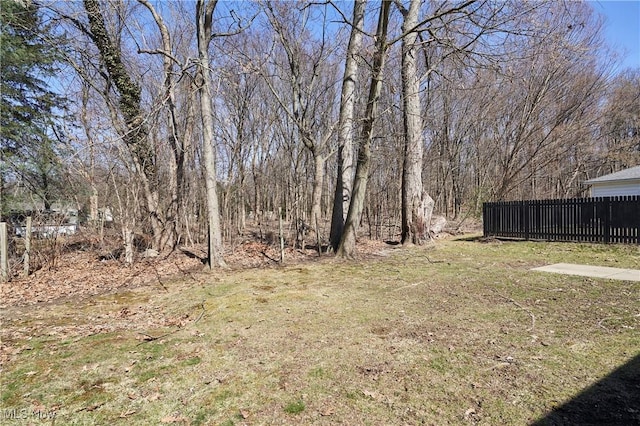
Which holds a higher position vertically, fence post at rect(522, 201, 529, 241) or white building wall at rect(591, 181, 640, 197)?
white building wall at rect(591, 181, 640, 197)

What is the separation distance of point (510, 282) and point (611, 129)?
79.0 ft

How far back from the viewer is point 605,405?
7.63 ft

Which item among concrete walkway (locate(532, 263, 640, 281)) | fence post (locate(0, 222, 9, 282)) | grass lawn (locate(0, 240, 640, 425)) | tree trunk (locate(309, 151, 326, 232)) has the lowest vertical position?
grass lawn (locate(0, 240, 640, 425))

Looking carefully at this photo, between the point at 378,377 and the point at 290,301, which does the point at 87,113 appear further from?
the point at 378,377

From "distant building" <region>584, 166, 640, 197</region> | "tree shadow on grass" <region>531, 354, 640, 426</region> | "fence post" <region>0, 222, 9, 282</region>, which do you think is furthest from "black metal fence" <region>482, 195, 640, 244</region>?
"fence post" <region>0, 222, 9, 282</region>

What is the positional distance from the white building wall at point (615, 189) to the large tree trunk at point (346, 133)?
14.8 metres

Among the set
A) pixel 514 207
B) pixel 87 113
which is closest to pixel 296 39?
pixel 87 113

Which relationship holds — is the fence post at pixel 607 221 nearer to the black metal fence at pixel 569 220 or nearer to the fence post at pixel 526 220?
the black metal fence at pixel 569 220

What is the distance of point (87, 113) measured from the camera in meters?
10.9

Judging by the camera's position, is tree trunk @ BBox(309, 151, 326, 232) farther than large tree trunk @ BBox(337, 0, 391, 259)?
Yes

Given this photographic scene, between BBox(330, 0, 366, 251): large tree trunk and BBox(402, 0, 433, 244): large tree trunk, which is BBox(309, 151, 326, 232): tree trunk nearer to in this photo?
→ BBox(330, 0, 366, 251): large tree trunk

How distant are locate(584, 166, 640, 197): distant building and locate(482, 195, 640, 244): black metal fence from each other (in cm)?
866

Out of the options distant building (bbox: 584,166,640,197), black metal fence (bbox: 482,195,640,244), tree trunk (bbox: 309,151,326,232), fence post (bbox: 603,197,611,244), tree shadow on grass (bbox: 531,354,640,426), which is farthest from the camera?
distant building (bbox: 584,166,640,197)

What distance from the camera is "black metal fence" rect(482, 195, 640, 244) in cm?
916
